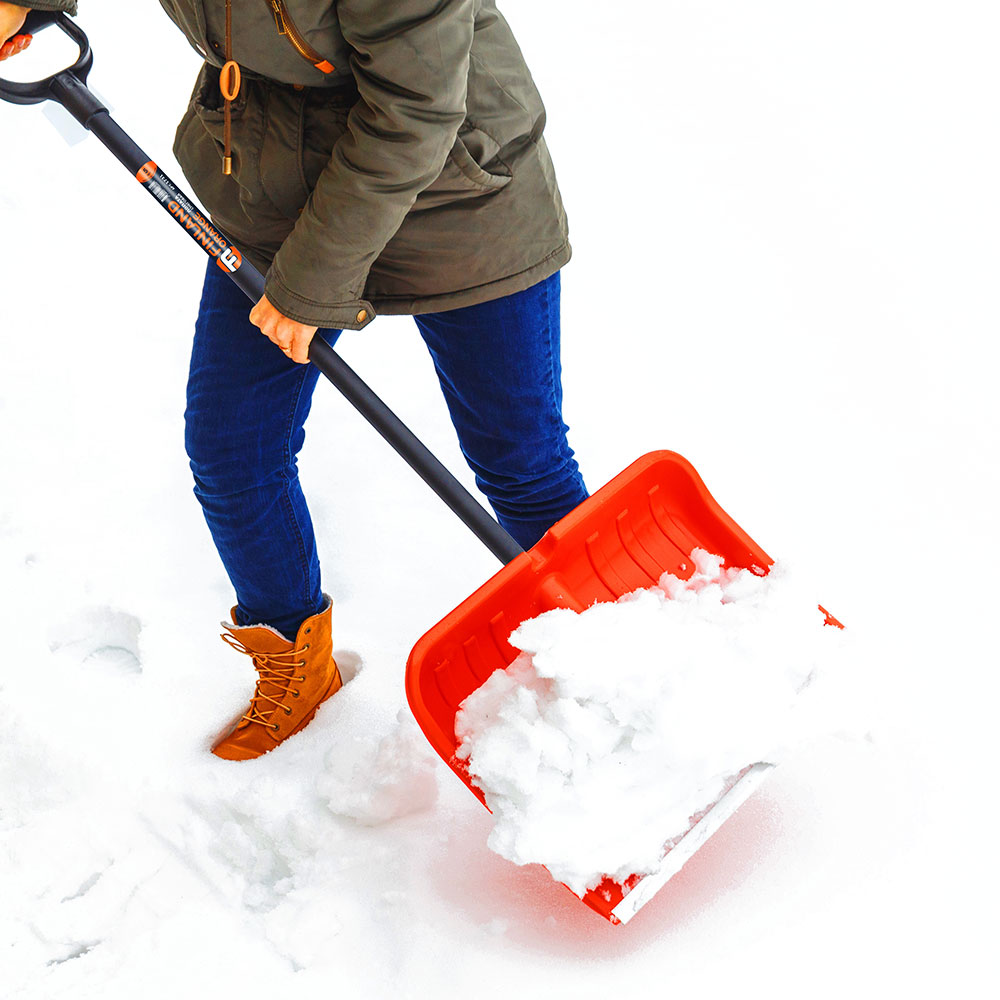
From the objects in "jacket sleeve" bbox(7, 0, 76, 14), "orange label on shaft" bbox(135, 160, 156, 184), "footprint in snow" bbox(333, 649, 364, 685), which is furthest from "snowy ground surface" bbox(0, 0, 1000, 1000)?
"jacket sleeve" bbox(7, 0, 76, 14)

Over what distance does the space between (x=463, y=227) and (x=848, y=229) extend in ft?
5.28

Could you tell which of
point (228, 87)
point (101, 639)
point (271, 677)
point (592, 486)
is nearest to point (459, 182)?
point (228, 87)

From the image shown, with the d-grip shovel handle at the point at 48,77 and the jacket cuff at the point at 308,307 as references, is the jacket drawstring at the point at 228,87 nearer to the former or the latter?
the jacket cuff at the point at 308,307

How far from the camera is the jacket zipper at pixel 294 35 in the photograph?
1100 millimetres

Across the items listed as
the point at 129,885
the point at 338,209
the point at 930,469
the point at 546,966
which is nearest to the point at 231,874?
the point at 129,885

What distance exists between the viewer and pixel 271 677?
66.4 inches

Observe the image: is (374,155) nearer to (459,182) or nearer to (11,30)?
(459,182)

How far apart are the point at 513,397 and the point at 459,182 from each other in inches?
12.3

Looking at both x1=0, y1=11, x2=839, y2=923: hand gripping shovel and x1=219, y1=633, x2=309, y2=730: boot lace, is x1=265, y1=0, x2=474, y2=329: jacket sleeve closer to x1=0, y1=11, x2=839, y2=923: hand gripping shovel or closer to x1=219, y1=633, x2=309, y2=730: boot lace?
x1=0, y1=11, x2=839, y2=923: hand gripping shovel

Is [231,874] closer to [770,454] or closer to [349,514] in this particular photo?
[349,514]

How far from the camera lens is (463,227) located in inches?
51.3

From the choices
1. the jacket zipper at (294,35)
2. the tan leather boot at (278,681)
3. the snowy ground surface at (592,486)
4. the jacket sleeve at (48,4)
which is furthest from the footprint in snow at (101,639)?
the jacket zipper at (294,35)

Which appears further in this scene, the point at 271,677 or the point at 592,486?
the point at 592,486

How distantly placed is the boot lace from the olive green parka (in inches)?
22.7
